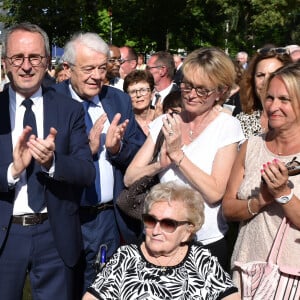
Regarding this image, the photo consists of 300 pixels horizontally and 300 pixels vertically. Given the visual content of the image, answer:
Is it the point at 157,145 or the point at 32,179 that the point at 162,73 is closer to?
the point at 157,145

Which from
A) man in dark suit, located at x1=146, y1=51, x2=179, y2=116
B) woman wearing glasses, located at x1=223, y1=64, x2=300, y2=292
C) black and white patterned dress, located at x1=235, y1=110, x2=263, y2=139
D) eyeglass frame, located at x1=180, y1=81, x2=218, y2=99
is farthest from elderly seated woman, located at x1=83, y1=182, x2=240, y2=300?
man in dark suit, located at x1=146, y1=51, x2=179, y2=116

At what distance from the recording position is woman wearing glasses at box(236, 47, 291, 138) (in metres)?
4.45

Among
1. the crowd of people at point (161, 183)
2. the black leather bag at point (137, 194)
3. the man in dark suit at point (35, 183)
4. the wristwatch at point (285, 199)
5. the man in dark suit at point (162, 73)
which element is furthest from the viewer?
the man in dark suit at point (162, 73)

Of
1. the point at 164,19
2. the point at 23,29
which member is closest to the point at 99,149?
the point at 23,29

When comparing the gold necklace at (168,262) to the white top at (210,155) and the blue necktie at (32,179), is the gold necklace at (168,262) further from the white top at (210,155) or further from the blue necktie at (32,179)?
the blue necktie at (32,179)

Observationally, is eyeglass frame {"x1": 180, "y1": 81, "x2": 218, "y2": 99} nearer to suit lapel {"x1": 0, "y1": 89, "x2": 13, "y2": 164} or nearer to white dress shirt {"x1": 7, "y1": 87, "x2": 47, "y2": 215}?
white dress shirt {"x1": 7, "y1": 87, "x2": 47, "y2": 215}

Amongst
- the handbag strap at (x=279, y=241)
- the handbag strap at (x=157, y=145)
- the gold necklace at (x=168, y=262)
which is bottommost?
the gold necklace at (x=168, y=262)

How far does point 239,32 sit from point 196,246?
1304 inches

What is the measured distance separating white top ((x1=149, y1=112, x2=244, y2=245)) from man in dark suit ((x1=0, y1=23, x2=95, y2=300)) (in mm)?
561

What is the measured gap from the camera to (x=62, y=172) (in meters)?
3.15

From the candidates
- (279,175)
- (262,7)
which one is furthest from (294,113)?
(262,7)

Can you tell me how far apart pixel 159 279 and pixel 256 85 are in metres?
1.98

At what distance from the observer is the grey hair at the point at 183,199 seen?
3.26 meters

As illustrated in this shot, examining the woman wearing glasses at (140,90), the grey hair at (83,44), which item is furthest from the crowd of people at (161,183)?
the woman wearing glasses at (140,90)
